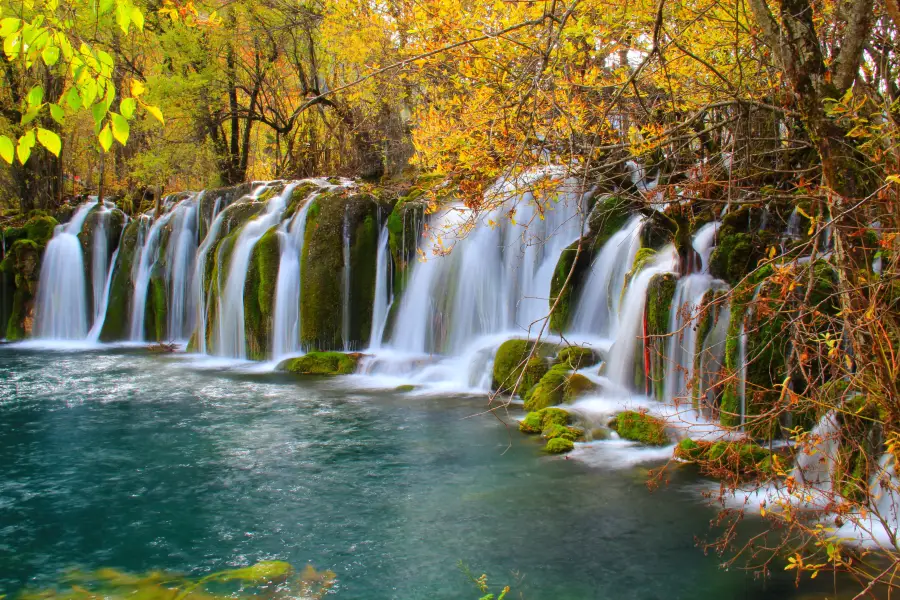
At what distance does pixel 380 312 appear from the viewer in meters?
16.0

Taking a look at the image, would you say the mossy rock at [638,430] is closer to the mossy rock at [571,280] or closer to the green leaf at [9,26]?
the mossy rock at [571,280]

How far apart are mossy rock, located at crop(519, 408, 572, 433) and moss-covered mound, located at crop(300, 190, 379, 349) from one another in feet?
22.4

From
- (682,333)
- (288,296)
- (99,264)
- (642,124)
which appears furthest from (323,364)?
(99,264)

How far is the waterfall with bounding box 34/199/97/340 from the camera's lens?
67.8 ft

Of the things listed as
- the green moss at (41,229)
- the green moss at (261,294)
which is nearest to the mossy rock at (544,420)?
the green moss at (261,294)

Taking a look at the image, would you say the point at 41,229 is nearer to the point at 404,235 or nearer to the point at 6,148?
the point at 404,235

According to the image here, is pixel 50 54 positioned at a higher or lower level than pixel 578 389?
higher

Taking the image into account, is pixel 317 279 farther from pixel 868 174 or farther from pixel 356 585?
pixel 868 174

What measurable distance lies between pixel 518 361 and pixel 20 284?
16.1 m

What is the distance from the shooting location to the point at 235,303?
1703 cm

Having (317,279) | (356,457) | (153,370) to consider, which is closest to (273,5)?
(317,279)

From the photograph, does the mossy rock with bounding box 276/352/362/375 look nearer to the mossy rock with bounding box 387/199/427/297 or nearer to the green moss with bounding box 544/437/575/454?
the mossy rock with bounding box 387/199/427/297

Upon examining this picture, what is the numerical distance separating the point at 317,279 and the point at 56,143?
12.9 metres

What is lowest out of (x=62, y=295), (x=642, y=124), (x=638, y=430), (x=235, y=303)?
(x=638, y=430)
